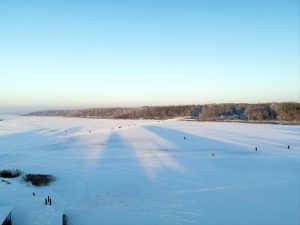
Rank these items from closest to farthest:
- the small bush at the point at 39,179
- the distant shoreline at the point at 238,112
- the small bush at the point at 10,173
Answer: the small bush at the point at 39,179, the small bush at the point at 10,173, the distant shoreline at the point at 238,112

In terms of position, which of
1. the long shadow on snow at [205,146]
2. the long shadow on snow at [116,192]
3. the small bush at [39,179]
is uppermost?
the long shadow on snow at [205,146]

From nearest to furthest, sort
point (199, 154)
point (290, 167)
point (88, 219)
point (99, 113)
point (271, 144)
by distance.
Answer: point (88, 219), point (290, 167), point (199, 154), point (271, 144), point (99, 113)

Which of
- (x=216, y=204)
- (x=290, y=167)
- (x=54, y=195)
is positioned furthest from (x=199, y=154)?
(x=54, y=195)

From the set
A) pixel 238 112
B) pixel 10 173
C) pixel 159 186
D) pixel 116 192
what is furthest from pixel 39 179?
pixel 238 112

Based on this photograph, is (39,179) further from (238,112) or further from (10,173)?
(238,112)

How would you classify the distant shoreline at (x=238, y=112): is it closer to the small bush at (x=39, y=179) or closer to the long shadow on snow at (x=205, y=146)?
the long shadow on snow at (x=205, y=146)

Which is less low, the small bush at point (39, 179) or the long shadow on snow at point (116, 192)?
the small bush at point (39, 179)

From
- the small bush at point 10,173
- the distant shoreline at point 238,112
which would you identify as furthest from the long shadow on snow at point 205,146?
the distant shoreline at point 238,112

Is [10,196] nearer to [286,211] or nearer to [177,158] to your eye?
[286,211]
